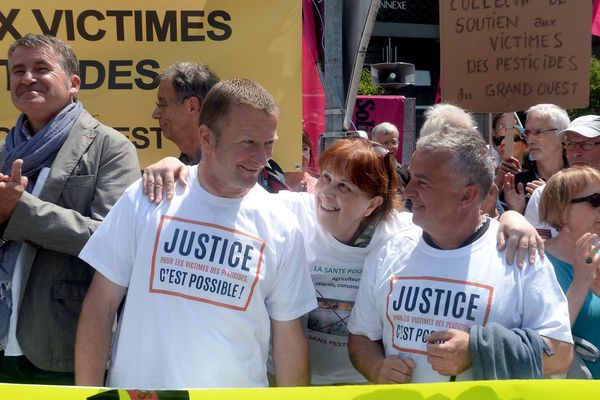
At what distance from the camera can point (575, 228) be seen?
9.43ft

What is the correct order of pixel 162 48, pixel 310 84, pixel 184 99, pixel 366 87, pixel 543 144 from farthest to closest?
pixel 366 87, pixel 310 84, pixel 543 144, pixel 162 48, pixel 184 99

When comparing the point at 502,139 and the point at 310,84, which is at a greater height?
the point at 310,84

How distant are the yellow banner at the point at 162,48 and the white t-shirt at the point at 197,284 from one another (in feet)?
4.02

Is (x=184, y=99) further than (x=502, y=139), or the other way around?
(x=502, y=139)

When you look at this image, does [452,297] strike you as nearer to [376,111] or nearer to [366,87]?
[376,111]

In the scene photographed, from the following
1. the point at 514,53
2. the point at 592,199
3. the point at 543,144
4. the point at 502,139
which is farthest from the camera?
the point at 502,139

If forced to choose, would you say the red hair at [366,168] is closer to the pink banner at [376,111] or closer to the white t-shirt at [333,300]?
the white t-shirt at [333,300]

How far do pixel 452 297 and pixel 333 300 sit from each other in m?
0.44

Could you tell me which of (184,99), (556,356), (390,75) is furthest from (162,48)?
(390,75)

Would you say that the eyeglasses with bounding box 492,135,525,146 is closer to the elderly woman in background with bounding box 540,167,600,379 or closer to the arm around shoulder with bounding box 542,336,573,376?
the elderly woman in background with bounding box 540,167,600,379

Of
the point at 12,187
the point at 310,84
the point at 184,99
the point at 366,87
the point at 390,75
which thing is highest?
the point at 366,87

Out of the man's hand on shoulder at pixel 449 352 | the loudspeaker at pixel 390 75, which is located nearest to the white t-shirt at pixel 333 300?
the man's hand on shoulder at pixel 449 352

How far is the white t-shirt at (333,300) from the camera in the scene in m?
2.62

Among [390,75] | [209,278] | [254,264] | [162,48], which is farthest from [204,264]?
[390,75]
